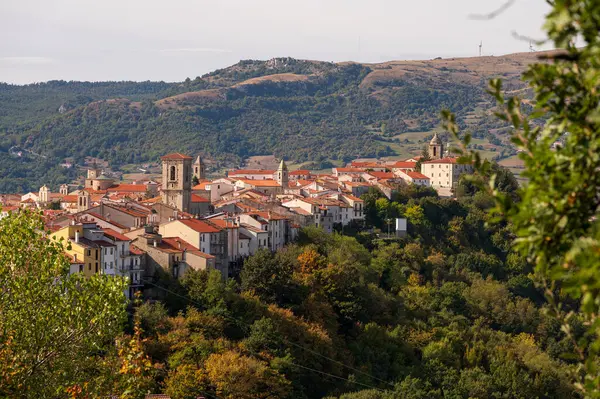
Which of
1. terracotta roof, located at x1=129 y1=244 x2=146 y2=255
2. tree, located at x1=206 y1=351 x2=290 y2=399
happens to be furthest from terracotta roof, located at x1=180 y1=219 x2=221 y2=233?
tree, located at x1=206 y1=351 x2=290 y2=399

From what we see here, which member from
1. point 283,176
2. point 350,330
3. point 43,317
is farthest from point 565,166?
point 283,176

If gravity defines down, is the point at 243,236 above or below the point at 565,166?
below

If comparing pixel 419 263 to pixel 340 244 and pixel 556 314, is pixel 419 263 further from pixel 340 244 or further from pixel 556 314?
pixel 556 314

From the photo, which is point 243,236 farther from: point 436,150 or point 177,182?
point 436,150

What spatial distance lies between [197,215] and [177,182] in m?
4.02

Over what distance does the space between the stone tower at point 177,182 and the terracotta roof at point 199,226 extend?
11.4 m

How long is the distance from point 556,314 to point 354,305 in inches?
1931

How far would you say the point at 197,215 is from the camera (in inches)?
2611

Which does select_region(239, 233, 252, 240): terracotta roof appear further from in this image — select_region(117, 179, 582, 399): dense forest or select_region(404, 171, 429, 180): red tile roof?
select_region(404, 171, 429, 180): red tile roof

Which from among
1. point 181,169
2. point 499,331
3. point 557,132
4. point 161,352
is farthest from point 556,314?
point 181,169

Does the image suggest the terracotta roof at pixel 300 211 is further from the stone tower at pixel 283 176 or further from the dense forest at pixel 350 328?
the stone tower at pixel 283 176

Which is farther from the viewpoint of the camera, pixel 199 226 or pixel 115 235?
pixel 199 226

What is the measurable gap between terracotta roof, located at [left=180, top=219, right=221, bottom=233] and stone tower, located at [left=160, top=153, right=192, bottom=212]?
1140cm

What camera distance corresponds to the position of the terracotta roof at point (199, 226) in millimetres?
54981
